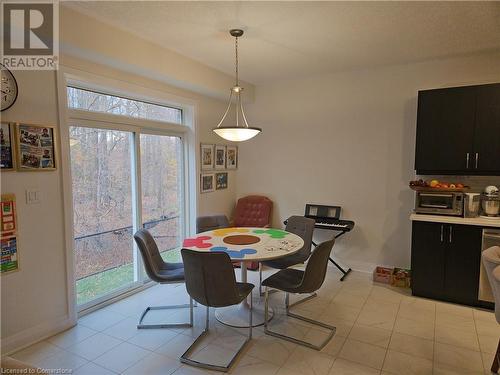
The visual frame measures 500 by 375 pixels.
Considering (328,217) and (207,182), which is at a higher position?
(207,182)

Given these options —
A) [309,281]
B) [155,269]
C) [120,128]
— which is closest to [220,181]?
[120,128]

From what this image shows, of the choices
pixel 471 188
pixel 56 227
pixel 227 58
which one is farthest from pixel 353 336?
pixel 227 58

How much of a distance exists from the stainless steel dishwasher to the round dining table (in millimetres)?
1907

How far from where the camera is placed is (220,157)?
16.3ft

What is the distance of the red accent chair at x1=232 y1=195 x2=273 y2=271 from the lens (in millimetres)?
4949

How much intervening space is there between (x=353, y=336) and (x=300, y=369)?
696 mm

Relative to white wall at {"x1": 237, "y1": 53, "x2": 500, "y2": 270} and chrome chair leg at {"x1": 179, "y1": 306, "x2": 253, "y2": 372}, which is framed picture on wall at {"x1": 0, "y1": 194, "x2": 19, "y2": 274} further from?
white wall at {"x1": 237, "y1": 53, "x2": 500, "y2": 270}

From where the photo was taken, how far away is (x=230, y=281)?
237 cm

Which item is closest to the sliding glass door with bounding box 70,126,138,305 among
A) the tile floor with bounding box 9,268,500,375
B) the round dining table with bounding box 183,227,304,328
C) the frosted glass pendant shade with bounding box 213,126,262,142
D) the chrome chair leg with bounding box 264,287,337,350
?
the tile floor with bounding box 9,268,500,375

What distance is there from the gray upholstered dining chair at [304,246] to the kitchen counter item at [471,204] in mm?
1643

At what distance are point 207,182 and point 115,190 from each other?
56.2 inches

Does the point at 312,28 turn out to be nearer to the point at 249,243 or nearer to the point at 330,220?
the point at 249,243

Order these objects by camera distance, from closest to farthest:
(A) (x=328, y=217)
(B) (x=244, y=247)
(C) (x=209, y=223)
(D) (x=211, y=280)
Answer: (D) (x=211, y=280) → (B) (x=244, y=247) → (C) (x=209, y=223) → (A) (x=328, y=217)

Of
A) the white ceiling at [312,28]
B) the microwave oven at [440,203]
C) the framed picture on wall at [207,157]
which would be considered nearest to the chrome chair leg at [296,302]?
the microwave oven at [440,203]
